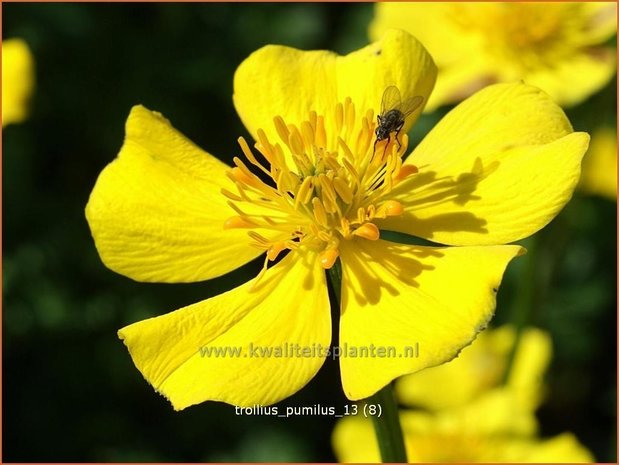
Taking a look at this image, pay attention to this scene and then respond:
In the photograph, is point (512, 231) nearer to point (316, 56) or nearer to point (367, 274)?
point (367, 274)

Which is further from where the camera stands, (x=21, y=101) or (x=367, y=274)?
(x=21, y=101)

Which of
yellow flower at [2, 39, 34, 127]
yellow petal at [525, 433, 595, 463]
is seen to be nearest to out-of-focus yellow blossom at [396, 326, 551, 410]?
yellow petal at [525, 433, 595, 463]

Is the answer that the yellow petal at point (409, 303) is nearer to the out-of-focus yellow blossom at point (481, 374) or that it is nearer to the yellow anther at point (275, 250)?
the yellow anther at point (275, 250)

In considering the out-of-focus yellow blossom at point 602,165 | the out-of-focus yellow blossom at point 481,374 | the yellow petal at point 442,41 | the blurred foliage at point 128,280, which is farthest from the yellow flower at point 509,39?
the out-of-focus yellow blossom at point 481,374

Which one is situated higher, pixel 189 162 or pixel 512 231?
pixel 189 162

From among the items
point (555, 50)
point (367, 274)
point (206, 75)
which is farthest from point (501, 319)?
point (367, 274)

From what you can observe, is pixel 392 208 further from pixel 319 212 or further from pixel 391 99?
pixel 391 99

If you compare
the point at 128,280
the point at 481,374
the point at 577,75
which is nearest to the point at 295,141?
the point at 481,374
